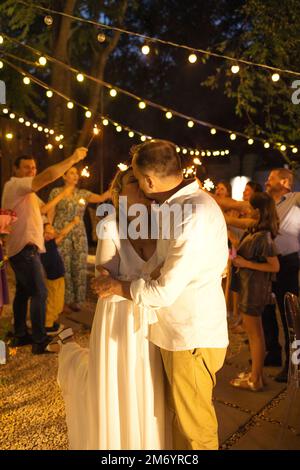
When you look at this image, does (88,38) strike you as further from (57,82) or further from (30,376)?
(30,376)

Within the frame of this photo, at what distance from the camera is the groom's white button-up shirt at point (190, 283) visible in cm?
198

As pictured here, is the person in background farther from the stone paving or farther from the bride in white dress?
the bride in white dress

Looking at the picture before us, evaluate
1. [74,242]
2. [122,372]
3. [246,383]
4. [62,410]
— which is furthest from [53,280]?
[122,372]

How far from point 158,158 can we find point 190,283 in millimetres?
638

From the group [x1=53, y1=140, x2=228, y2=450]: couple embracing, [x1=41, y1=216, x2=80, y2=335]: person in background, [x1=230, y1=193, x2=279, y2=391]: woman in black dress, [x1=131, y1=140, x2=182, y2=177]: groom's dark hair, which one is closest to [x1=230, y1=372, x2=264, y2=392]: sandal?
[x1=230, y1=193, x2=279, y2=391]: woman in black dress

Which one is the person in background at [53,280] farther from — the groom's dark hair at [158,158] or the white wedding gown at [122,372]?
the groom's dark hair at [158,158]

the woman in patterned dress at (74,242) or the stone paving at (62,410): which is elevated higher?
the woman in patterned dress at (74,242)

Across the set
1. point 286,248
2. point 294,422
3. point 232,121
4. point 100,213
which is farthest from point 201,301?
point 232,121

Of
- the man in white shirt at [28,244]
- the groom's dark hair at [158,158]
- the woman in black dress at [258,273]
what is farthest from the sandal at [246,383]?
the groom's dark hair at [158,158]

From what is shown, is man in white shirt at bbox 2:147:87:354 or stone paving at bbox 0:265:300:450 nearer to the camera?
stone paving at bbox 0:265:300:450

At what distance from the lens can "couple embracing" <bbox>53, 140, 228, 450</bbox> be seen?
2.06 metres

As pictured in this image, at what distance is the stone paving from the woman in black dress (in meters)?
0.27

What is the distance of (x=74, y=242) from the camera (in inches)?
243

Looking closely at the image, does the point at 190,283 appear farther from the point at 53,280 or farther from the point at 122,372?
the point at 53,280
